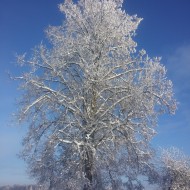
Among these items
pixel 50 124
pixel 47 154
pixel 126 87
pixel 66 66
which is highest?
pixel 66 66

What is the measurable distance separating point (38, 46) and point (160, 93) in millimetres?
7477

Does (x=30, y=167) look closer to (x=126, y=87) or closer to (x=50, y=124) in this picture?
(x=50, y=124)

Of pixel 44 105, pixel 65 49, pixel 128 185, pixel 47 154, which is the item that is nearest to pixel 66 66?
pixel 65 49

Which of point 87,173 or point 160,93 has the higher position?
point 160,93

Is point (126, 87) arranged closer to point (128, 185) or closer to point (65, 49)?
point (65, 49)

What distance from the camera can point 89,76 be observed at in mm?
21016

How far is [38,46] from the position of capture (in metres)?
21.6

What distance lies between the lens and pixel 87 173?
810 inches

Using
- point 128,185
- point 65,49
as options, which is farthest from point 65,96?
point 128,185

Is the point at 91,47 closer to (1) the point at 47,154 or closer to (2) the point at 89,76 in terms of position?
(2) the point at 89,76

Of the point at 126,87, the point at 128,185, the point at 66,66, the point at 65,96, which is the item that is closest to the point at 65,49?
the point at 66,66

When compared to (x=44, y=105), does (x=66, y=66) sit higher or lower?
higher

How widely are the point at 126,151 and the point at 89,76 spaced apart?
474 centimetres

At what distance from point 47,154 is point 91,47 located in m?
6.54
